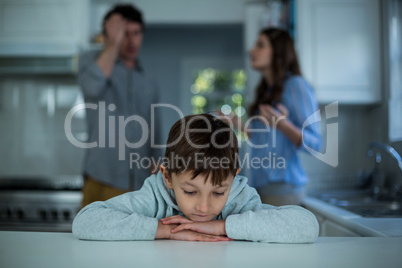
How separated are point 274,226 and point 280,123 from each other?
0.51 meters

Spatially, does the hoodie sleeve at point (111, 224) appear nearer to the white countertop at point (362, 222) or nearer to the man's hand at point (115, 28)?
the white countertop at point (362, 222)

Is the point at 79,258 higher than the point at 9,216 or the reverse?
higher

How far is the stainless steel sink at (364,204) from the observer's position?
3.70 feet

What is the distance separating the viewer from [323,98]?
6.28ft

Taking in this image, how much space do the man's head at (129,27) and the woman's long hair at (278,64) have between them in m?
0.45

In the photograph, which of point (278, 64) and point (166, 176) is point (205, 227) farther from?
point (278, 64)

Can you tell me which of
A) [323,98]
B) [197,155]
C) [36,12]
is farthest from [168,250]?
[36,12]

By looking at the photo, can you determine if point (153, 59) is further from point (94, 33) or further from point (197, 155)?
point (197, 155)

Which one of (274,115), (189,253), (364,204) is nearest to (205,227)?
(189,253)

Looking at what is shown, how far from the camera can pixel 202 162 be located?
692 millimetres

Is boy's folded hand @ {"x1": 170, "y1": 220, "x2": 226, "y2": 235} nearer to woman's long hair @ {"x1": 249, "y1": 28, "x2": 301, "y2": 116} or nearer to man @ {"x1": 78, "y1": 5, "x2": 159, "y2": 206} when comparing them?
man @ {"x1": 78, "y1": 5, "x2": 159, "y2": 206}

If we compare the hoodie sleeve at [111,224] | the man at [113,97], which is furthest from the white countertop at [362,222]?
the man at [113,97]

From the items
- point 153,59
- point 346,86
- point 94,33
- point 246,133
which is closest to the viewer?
point 246,133

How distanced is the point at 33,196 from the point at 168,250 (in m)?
1.57
